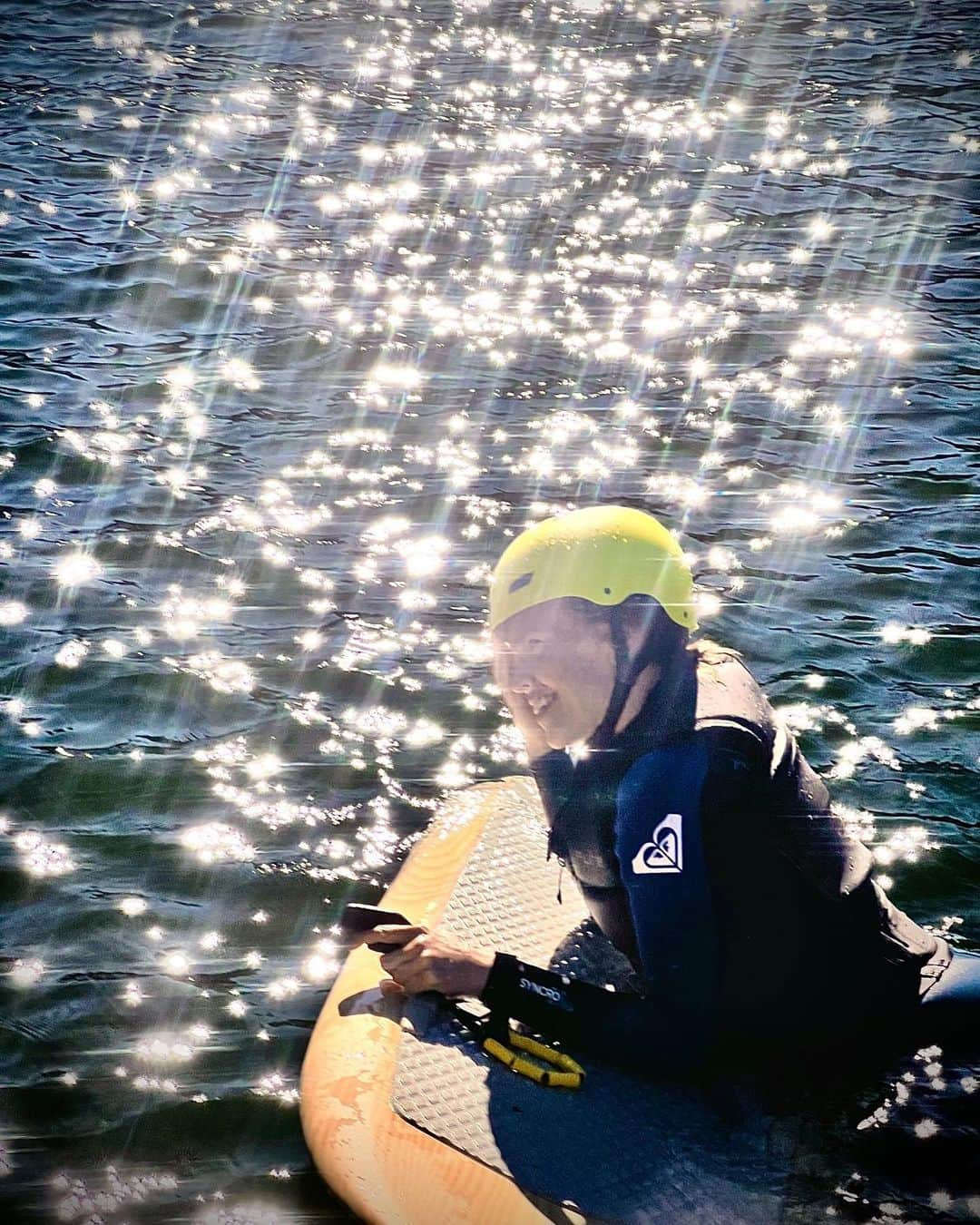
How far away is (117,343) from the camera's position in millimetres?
10836

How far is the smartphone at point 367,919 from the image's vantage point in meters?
4.66

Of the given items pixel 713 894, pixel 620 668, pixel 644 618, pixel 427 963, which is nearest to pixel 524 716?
pixel 620 668

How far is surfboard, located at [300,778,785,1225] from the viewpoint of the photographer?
3984 millimetres

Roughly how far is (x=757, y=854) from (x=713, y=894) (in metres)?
0.16

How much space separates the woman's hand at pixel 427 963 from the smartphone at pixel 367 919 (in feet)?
0.08

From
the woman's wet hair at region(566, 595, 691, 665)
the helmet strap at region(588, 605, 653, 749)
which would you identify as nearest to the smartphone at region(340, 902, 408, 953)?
the helmet strap at region(588, 605, 653, 749)

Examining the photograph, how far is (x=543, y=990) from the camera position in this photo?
4277 millimetres

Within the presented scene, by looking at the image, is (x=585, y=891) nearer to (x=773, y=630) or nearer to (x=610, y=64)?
(x=773, y=630)

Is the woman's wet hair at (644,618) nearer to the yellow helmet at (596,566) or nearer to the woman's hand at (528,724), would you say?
the yellow helmet at (596,566)

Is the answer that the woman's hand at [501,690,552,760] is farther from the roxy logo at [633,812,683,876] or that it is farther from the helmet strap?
the roxy logo at [633,812,683,876]

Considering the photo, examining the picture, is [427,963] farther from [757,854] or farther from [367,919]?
[757,854]

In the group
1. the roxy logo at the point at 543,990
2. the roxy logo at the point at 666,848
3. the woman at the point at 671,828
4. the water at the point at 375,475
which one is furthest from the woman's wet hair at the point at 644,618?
the water at the point at 375,475

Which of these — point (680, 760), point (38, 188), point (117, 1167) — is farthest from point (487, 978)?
point (38, 188)

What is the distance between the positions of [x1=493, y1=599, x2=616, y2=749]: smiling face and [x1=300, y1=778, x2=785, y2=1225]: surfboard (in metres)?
1.06
